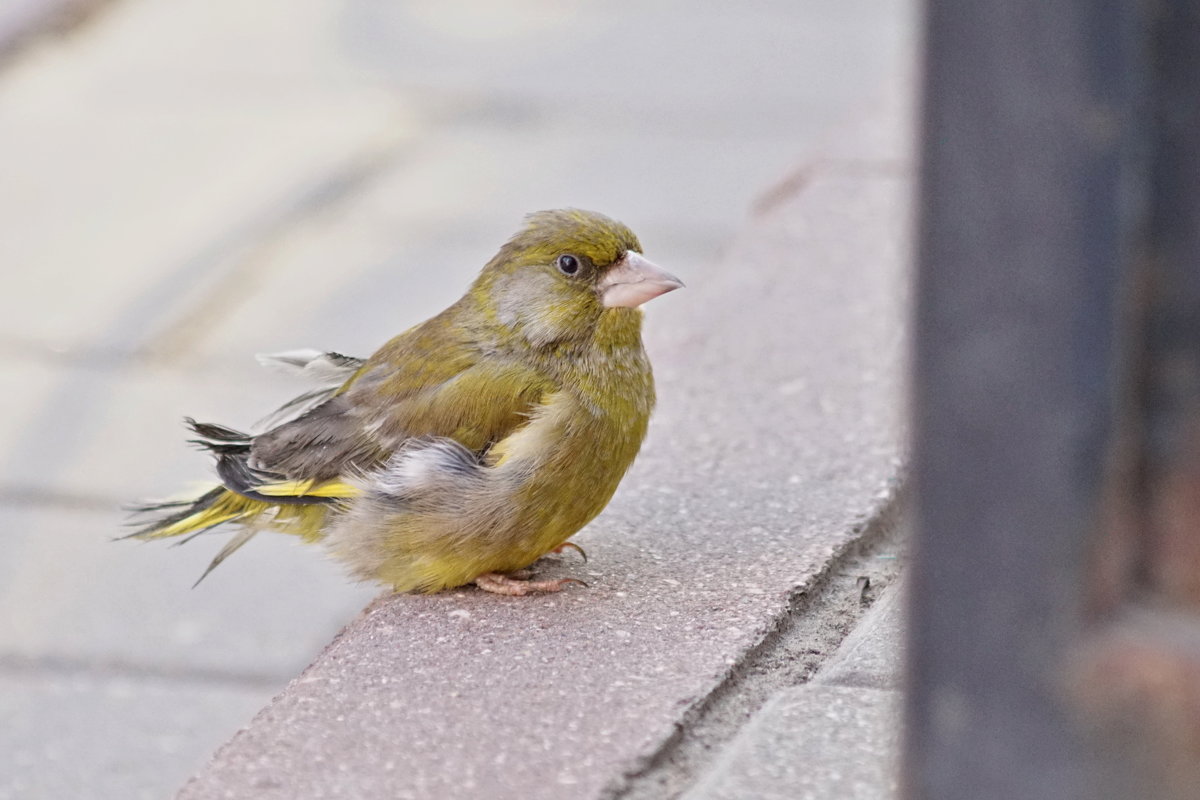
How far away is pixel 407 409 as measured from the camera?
316cm

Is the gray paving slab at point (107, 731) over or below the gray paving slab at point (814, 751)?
below

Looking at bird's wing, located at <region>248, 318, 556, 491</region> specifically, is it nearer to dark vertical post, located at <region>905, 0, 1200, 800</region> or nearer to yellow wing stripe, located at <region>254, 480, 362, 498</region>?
yellow wing stripe, located at <region>254, 480, 362, 498</region>

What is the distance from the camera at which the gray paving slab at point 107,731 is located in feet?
13.3

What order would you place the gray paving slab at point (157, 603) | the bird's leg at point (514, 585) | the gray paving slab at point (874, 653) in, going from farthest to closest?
the gray paving slab at point (157, 603)
the bird's leg at point (514, 585)
the gray paving slab at point (874, 653)

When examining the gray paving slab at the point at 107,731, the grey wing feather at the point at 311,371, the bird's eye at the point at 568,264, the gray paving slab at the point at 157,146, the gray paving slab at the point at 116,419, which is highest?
the bird's eye at the point at 568,264

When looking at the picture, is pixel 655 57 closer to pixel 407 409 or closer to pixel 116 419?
pixel 116 419

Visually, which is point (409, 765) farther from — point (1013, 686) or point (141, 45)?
point (141, 45)

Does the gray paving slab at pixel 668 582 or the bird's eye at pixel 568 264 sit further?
the bird's eye at pixel 568 264

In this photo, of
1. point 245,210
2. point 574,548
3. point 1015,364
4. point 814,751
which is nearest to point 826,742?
point 814,751

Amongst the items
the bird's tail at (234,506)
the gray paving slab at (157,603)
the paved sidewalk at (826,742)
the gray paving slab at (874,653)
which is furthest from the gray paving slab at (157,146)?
the paved sidewalk at (826,742)

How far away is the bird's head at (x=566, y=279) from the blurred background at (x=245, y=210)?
68 cm

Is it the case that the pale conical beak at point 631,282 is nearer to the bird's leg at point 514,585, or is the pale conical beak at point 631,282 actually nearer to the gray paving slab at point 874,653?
the bird's leg at point 514,585

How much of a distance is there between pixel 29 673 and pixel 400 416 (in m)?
1.87

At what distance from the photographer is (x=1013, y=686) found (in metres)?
1.40
